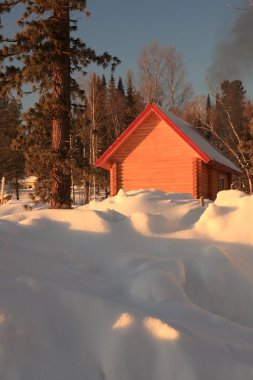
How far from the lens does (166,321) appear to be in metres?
2.76

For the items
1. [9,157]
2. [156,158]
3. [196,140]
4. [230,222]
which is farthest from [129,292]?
[9,157]

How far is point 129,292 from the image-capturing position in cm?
346

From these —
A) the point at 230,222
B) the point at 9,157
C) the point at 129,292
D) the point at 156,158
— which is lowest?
the point at 129,292

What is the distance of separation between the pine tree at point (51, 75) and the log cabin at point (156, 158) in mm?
4065

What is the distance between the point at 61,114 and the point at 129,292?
10.0 metres

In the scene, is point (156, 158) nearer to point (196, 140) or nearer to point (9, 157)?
point (196, 140)

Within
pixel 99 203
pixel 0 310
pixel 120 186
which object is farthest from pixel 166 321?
pixel 120 186

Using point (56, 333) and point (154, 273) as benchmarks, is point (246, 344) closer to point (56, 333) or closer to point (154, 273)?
point (154, 273)

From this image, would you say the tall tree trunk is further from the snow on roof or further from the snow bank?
the snow bank

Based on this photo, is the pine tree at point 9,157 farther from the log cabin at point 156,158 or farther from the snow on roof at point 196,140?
the log cabin at point 156,158

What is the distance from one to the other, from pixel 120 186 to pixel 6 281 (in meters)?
14.4

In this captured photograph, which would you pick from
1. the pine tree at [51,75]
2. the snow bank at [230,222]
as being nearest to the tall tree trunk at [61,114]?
the pine tree at [51,75]

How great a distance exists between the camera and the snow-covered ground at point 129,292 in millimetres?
2432

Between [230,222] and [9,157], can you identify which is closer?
[230,222]
